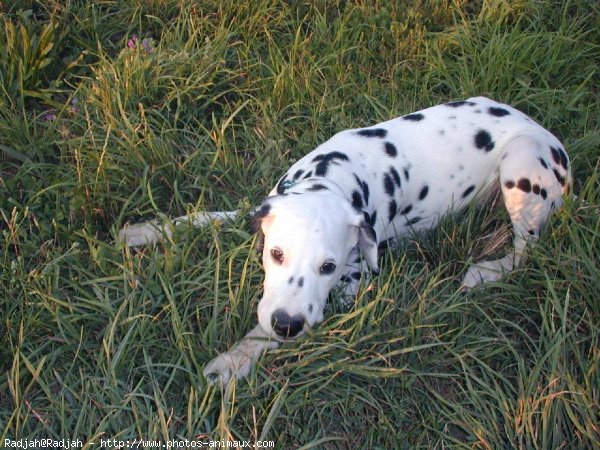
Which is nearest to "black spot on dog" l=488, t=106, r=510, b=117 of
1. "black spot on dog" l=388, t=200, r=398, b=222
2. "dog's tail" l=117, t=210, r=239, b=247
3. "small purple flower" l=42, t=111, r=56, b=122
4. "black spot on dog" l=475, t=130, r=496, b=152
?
"black spot on dog" l=475, t=130, r=496, b=152

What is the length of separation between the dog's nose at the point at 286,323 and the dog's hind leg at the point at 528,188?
1.56 metres

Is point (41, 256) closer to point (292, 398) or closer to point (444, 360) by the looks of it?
point (292, 398)

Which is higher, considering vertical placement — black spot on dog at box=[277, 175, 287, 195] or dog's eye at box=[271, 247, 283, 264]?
dog's eye at box=[271, 247, 283, 264]

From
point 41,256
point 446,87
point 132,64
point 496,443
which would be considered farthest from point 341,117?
point 496,443

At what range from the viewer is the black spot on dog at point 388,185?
439 centimetres

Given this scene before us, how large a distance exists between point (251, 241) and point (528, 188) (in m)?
1.80

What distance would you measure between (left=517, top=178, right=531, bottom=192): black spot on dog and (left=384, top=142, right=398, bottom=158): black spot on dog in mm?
799

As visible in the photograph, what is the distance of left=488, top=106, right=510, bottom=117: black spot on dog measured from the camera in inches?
186

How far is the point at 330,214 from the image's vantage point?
3547 millimetres

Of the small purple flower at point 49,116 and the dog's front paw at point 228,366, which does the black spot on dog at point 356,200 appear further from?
the small purple flower at point 49,116

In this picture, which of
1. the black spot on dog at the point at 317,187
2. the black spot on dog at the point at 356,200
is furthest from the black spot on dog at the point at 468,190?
the black spot on dog at the point at 317,187

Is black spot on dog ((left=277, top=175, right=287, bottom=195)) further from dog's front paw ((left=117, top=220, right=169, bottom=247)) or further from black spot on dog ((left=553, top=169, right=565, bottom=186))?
black spot on dog ((left=553, top=169, right=565, bottom=186))

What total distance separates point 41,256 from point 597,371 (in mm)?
3049

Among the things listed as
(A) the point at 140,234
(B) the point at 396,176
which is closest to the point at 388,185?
(B) the point at 396,176
